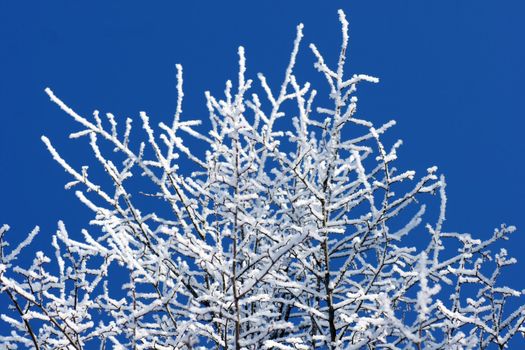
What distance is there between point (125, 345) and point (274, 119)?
7.81 ft

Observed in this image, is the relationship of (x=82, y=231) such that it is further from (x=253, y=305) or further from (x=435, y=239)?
(x=435, y=239)

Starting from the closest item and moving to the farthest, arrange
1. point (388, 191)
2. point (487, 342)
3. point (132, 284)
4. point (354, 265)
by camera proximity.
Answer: point (132, 284), point (388, 191), point (487, 342), point (354, 265)

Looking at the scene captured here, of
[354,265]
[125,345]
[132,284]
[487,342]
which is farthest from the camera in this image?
[354,265]

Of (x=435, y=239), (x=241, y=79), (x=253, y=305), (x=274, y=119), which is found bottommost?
(x=253, y=305)

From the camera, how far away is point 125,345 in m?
4.62

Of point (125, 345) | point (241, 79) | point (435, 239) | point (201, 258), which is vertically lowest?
point (125, 345)

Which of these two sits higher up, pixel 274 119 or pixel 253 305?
pixel 274 119

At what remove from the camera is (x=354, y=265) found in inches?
233

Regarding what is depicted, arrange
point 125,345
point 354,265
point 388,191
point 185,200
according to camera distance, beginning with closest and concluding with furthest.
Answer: point 388,191 → point 125,345 → point 185,200 → point 354,265

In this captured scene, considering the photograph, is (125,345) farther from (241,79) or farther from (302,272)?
(241,79)

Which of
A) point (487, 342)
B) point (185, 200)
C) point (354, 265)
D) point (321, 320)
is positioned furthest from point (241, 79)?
point (487, 342)

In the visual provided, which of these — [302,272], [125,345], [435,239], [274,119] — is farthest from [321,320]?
[274,119]

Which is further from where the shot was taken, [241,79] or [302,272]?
[302,272]

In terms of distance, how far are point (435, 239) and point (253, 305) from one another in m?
1.77
